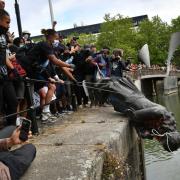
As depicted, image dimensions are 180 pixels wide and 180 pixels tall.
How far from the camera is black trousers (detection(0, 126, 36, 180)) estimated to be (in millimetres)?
3683

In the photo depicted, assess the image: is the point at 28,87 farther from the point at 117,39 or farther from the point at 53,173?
the point at 117,39

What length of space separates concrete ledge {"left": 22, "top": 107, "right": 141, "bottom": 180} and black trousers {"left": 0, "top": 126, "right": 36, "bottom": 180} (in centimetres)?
13

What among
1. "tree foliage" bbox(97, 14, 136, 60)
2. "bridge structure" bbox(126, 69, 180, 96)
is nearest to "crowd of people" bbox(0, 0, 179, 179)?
"bridge structure" bbox(126, 69, 180, 96)

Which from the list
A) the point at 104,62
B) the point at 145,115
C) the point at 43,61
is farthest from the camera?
the point at 104,62

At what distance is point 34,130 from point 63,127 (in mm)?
734

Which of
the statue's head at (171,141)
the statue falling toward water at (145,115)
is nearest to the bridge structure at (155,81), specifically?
the statue falling toward water at (145,115)

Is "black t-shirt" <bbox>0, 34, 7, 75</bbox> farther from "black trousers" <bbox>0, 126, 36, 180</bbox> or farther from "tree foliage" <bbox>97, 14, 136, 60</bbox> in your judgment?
"tree foliage" <bbox>97, 14, 136, 60</bbox>


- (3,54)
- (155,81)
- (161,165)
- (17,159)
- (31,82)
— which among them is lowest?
(155,81)

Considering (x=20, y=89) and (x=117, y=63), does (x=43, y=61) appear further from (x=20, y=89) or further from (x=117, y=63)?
(x=117, y=63)

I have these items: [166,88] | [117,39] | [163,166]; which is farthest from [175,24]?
[163,166]

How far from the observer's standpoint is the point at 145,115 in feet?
23.9

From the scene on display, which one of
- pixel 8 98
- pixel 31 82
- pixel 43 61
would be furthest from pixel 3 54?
pixel 43 61

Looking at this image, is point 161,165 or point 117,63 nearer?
point 161,165

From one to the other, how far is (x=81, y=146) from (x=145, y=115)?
2429 mm
